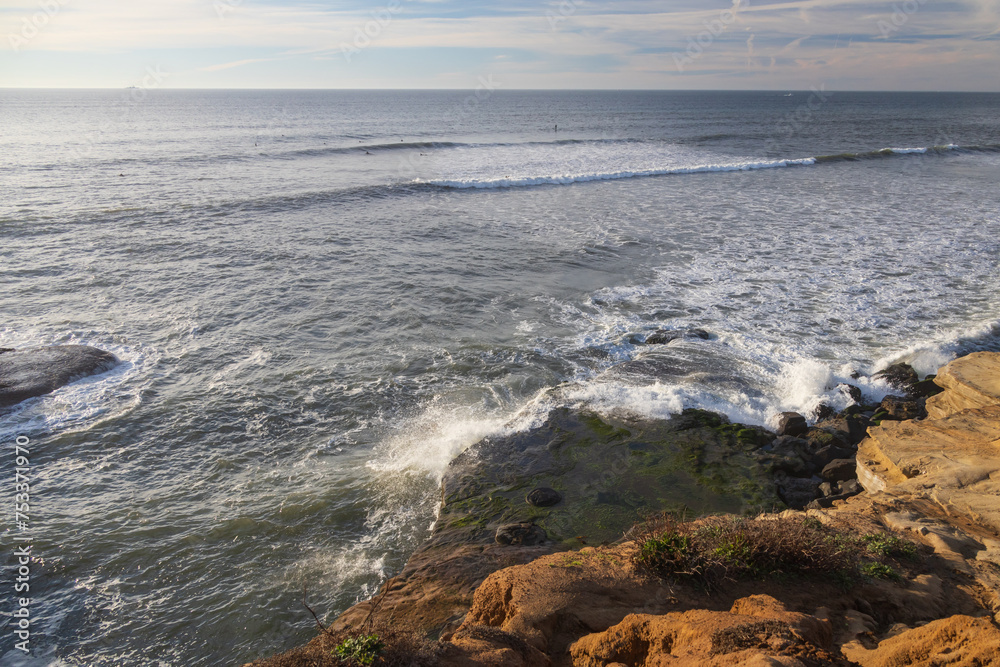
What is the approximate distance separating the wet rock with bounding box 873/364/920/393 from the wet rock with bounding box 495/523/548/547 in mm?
8188

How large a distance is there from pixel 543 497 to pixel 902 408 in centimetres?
713

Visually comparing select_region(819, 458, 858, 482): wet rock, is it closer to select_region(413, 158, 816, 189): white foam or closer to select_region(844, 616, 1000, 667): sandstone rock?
select_region(844, 616, 1000, 667): sandstone rock

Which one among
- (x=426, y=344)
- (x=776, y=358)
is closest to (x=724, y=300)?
(x=776, y=358)

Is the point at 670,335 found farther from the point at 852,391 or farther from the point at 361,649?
the point at 361,649

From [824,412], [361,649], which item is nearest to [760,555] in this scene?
[361,649]

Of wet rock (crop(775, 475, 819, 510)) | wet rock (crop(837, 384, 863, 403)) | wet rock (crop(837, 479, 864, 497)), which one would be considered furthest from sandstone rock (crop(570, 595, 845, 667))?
wet rock (crop(837, 384, 863, 403))

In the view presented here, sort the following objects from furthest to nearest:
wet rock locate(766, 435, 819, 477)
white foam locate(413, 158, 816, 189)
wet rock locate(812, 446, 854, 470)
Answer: white foam locate(413, 158, 816, 189) < wet rock locate(812, 446, 854, 470) < wet rock locate(766, 435, 819, 477)

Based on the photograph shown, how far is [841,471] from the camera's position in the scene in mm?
8422

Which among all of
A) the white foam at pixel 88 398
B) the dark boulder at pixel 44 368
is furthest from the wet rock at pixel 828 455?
the dark boulder at pixel 44 368

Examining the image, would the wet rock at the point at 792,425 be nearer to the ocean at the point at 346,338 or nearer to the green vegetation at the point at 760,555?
the ocean at the point at 346,338

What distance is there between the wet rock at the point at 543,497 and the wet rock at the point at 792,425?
173 inches

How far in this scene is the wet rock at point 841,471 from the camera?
8.39 meters

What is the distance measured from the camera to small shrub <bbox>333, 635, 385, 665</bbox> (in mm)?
4016

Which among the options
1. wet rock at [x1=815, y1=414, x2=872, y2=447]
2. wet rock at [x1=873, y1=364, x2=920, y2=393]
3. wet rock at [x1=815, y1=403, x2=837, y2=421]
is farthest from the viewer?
wet rock at [x1=873, y1=364, x2=920, y2=393]
